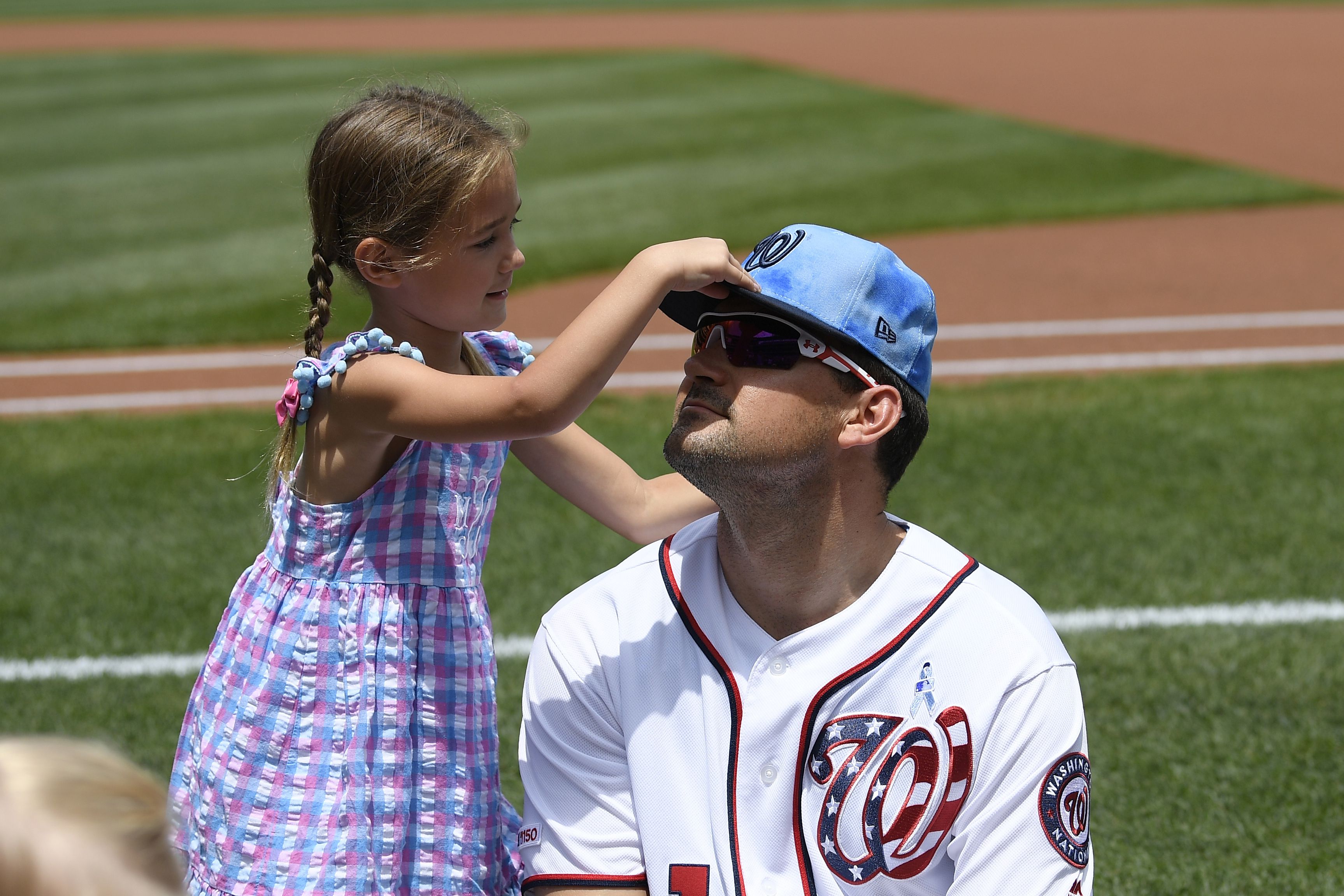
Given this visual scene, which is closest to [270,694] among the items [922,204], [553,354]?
[553,354]

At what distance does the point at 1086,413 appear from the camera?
802cm

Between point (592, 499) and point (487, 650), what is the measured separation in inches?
19.2

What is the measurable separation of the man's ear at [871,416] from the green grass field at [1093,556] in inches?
74.2

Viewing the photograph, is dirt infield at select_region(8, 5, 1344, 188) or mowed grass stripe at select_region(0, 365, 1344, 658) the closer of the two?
mowed grass stripe at select_region(0, 365, 1344, 658)

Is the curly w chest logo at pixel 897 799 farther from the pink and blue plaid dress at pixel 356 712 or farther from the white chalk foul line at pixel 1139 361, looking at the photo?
the white chalk foul line at pixel 1139 361

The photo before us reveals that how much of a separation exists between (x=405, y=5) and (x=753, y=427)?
43.7 metres

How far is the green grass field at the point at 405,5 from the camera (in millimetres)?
40469

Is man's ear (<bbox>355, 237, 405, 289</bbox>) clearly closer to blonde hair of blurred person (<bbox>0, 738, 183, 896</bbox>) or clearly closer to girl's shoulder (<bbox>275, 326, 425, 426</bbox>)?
girl's shoulder (<bbox>275, 326, 425, 426</bbox>)

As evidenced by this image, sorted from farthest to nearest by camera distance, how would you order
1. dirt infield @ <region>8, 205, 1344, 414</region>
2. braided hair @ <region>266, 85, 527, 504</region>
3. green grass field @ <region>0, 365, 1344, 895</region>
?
1. dirt infield @ <region>8, 205, 1344, 414</region>
2. green grass field @ <region>0, 365, 1344, 895</region>
3. braided hair @ <region>266, 85, 527, 504</region>

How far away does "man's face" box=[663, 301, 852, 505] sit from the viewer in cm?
271

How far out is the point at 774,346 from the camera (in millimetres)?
2756

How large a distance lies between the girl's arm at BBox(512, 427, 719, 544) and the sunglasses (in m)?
0.68

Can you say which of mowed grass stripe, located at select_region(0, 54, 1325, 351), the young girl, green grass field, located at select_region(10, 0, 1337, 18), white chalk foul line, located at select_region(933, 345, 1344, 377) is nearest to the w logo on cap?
the young girl

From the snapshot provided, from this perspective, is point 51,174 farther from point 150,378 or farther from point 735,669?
point 735,669
